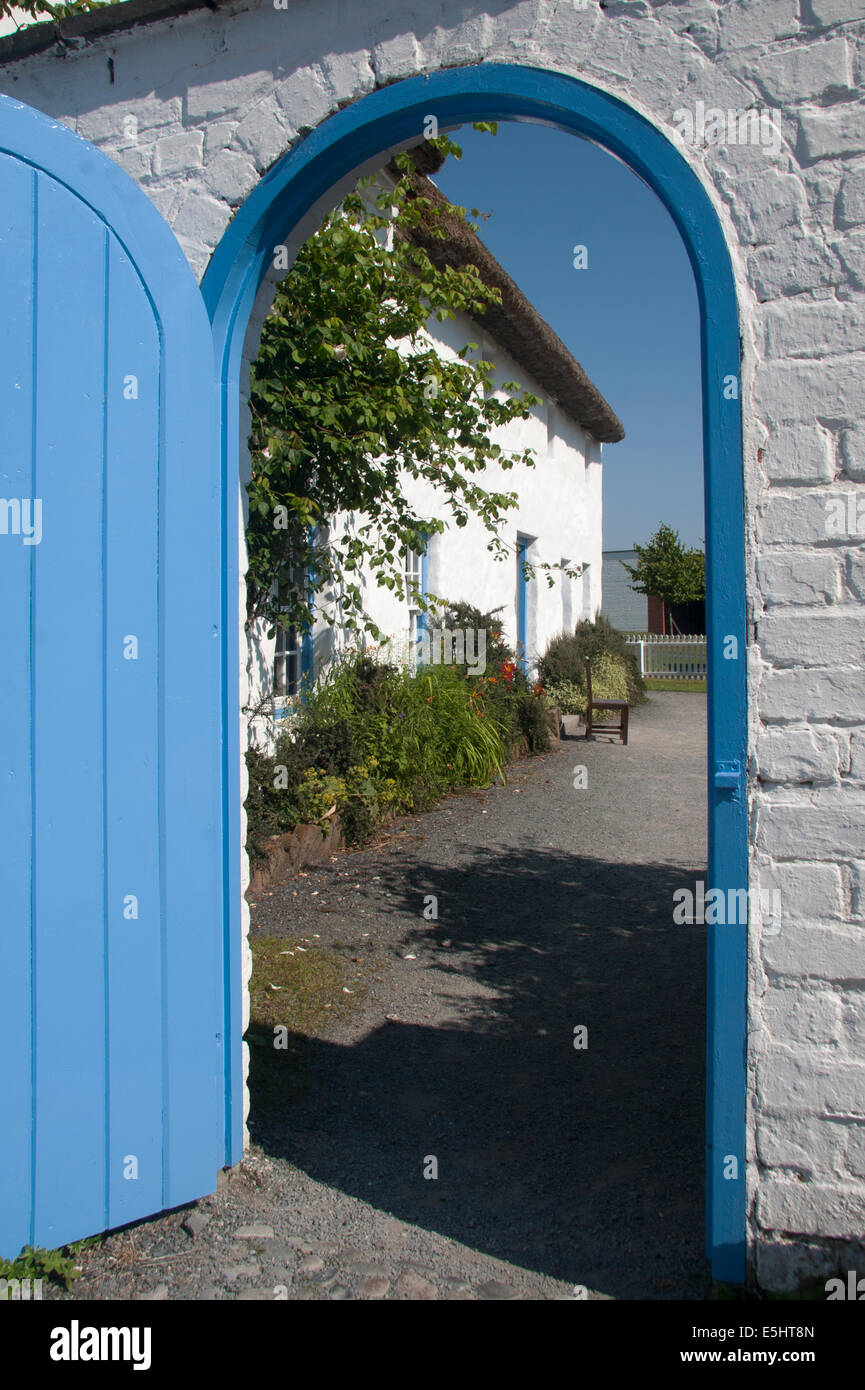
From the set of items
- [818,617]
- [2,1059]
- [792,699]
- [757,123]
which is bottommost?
[2,1059]

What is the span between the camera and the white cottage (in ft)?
25.1

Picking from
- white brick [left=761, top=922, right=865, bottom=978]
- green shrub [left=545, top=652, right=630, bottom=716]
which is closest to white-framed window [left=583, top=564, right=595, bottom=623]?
green shrub [left=545, top=652, right=630, bottom=716]

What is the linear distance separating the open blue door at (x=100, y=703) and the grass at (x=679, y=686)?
18.1 metres

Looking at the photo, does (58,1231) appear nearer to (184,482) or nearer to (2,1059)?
(2,1059)

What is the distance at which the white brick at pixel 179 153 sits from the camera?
269cm

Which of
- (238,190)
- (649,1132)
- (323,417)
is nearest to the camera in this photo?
(238,190)

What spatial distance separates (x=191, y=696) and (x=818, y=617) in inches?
62.2

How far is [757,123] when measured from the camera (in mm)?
2180

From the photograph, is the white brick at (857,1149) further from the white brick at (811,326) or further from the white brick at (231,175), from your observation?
the white brick at (231,175)

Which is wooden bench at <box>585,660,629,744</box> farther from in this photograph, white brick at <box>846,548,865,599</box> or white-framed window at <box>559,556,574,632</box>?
white brick at <box>846,548,865,599</box>

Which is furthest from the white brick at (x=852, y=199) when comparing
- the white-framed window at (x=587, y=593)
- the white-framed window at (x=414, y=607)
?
the white-framed window at (x=587, y=593)

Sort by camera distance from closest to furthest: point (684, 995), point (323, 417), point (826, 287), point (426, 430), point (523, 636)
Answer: point (826, 287) → point (684, 995) → point (323, 417) → point (426, 430) → point (523, 636)

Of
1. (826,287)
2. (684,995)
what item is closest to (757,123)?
(826,287)

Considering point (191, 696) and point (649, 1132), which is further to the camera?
point (649, 1132)
